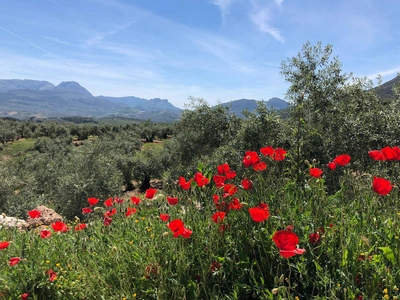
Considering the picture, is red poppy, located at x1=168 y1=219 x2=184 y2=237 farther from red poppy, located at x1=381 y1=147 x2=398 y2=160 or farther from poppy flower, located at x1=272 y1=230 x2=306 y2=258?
red poppy, located at x1=381 y1=147 x2=398 y2=160

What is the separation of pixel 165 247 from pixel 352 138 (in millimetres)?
8210

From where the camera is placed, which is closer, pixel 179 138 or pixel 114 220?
pixel 114 220

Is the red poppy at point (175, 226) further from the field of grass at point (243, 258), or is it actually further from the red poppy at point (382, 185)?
the red poppy at point (382, 185)

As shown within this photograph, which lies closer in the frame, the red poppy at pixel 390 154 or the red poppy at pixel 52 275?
the red poppy at pixel 52 275

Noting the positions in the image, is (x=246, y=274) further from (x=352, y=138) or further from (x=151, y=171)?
(x=151, y=171)

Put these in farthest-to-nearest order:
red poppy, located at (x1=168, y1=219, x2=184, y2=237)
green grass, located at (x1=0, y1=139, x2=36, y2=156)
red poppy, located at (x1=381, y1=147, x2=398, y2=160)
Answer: green grass, located at (x1=0, y1=139, x2=36, y2=156), red poppy, located at (x1=381, y1=147, x2=398, y2=160), red poppy, located at (x1=168, y1=219, x2=184, y2=237)

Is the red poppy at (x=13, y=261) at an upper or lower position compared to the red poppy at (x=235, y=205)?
lower

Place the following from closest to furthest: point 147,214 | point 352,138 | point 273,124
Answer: point 147,214 < point 352,138 < point 273,124

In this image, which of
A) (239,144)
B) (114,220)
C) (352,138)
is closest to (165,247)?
(114,220)

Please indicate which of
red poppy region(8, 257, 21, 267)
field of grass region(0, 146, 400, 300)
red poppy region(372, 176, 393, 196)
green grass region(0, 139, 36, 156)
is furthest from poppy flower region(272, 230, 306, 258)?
green grass region(0, 139, 36, 156)

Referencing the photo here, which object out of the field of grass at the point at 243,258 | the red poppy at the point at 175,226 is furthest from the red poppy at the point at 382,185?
the red poppy at the point at 175,226

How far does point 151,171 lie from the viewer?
25641 mm

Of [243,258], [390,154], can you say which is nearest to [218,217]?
[243,258]

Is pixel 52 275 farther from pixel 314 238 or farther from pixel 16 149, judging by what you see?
pixel 16 149
